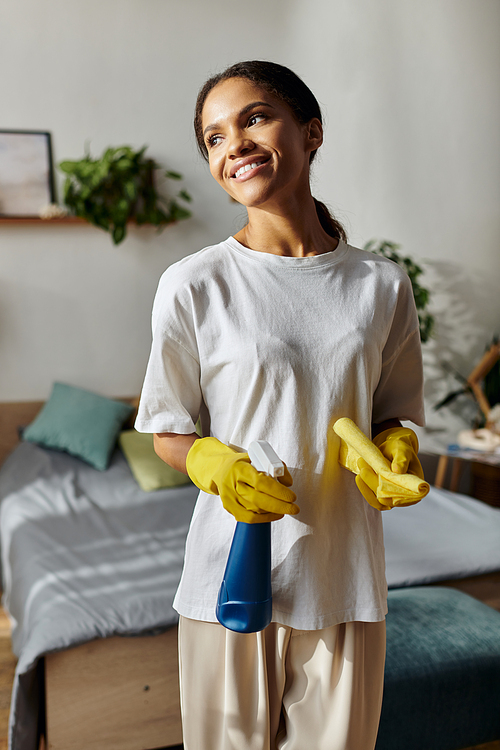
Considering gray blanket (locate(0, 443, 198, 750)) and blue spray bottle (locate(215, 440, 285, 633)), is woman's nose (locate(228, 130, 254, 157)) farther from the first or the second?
gray blanket (locate(0, 443, 198, 750))

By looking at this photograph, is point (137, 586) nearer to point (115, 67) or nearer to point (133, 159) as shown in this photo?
point (133, 159)

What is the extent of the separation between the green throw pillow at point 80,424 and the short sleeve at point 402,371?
86.9 inches

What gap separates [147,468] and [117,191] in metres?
1.46

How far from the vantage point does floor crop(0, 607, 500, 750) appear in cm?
182

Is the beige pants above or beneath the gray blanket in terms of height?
above

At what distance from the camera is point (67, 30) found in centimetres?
320

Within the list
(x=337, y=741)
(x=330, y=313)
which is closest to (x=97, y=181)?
(x=330, y=313)

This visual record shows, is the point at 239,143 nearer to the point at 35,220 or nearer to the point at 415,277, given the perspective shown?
the point at 415,277

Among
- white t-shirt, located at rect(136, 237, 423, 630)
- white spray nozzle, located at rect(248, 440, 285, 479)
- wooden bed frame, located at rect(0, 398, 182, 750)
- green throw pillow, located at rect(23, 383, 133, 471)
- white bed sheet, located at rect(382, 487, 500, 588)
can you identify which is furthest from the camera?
green throw pillow, located at rect(23, 383, 133, 471)

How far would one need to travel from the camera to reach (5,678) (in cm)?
215

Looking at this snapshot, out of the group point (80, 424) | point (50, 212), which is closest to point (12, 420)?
point (80, 424)

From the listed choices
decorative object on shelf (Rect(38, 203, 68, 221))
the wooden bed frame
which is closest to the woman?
the wooden bed frame

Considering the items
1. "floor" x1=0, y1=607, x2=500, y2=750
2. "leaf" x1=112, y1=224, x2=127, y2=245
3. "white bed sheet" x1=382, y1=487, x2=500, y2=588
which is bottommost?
"floor" x1=0, y1=607, x2=500, y2=750

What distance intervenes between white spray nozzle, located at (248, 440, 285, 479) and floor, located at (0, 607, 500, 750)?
143cm
